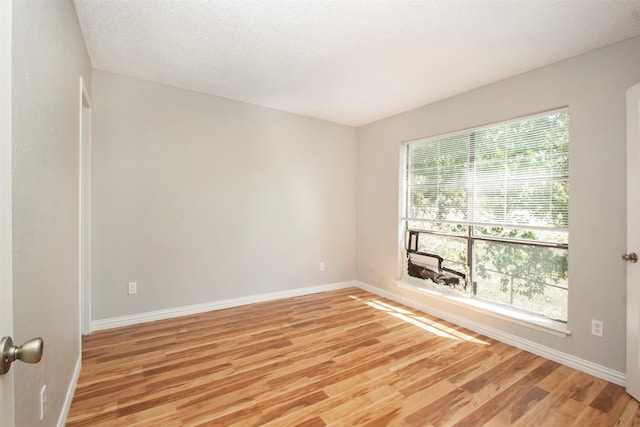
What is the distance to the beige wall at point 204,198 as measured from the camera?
3035 mm

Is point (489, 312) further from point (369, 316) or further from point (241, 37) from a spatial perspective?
point (241, 37)

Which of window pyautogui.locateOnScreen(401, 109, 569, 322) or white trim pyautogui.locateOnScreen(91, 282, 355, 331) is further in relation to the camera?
white trim pyautogui.locateOnScreen(91, 282, 355, 331)

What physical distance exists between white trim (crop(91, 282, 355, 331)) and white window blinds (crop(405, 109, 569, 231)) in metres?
1.80

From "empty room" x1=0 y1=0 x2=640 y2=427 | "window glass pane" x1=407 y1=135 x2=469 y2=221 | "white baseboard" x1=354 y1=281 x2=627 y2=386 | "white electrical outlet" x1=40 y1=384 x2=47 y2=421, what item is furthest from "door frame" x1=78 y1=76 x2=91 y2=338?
"window glass pane" x1=407 y1=135 x2=469 y2=221

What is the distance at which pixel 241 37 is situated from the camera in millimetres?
2318

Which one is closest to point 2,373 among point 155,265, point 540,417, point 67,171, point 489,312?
point 67,171

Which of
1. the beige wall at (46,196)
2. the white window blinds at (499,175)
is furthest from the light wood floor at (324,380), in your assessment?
the white window blinds at (499,175)

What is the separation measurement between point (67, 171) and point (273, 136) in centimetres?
252

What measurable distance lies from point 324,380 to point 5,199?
2143mm

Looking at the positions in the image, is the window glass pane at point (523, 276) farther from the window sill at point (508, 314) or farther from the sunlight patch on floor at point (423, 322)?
the sunlight patch on floor at point (423, 322)

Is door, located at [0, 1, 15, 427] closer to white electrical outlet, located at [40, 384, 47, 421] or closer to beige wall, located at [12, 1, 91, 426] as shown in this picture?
beige wall, located at [12, 1, 91, 426]

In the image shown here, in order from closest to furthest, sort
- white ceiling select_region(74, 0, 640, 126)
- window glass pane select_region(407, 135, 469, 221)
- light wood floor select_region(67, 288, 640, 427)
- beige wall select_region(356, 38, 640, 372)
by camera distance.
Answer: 1. light wood floor select_region(67, 288, 640, 427)
2. white ceiling select_region(74, 0, 640, 126)
3. beige wall select_region(356, 38, 640, 372)
4. window glass pane select_region(407, 135, 469, 221)

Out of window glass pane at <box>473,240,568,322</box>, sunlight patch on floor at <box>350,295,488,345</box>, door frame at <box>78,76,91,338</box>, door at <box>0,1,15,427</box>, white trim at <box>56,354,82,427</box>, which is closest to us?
door at <box>0,1,15,427</box>

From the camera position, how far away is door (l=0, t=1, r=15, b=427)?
61 cm
